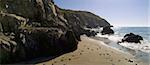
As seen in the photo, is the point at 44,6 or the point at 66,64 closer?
the point at 66,64

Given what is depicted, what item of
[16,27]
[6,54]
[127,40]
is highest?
[16,27]

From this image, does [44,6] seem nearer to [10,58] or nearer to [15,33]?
[15,33]

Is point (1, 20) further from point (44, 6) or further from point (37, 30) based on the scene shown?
point (44, 6)

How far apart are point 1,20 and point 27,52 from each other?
376 cm

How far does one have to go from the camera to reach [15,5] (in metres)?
27.5

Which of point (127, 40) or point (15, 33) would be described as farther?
point (127, 40)

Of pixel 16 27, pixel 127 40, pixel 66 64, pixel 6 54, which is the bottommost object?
pixel 127 40

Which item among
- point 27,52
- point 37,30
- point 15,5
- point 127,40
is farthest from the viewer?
point 127,40

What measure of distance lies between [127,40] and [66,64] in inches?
1294

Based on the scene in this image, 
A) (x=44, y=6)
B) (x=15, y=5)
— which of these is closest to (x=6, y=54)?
(x=15, y=5)

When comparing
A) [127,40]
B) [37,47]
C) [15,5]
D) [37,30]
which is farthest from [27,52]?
[127,40]

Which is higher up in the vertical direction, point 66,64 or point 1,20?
point 1,20

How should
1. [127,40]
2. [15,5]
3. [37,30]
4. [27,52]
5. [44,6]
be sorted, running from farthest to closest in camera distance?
[127,40], [44,6], [15,5], [37,30], [27,52]

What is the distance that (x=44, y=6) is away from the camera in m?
32.8
